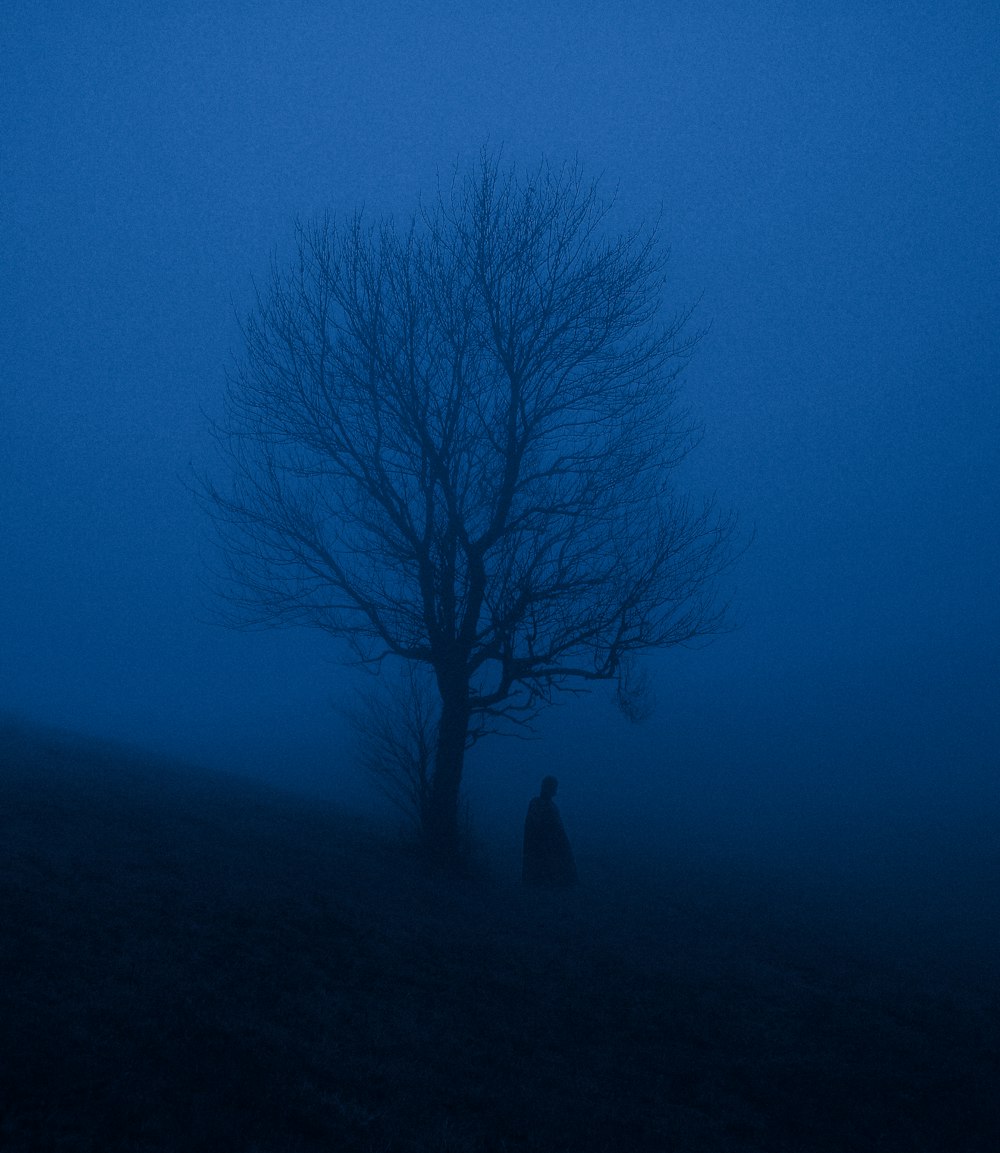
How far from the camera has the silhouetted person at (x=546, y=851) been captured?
15.6 metres

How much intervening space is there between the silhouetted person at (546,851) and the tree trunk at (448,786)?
125 cm

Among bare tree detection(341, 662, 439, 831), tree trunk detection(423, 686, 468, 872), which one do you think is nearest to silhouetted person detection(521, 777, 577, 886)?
tree trunk detection(423, 686, 468, 872)

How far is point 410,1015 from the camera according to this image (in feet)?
25.1

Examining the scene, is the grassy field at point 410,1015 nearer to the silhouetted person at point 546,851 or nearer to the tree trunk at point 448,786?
the tree trunk at point 448,786

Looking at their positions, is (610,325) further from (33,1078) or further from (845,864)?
(845,864)

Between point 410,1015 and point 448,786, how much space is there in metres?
7.57

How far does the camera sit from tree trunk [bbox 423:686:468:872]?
1505 cm

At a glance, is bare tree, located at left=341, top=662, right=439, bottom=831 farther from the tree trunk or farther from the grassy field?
the grassy field

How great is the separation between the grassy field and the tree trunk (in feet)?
5.02

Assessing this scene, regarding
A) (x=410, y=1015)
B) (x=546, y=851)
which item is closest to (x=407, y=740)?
(x=546, y=851)

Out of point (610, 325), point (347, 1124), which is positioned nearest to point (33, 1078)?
point (347, 1124)

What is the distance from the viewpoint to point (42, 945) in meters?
7.14

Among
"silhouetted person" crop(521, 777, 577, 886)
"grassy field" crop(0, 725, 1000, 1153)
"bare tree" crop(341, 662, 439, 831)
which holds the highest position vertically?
"bare tree" crop(341, 662, 439, 831)

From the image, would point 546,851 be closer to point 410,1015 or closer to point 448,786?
point 448,786
